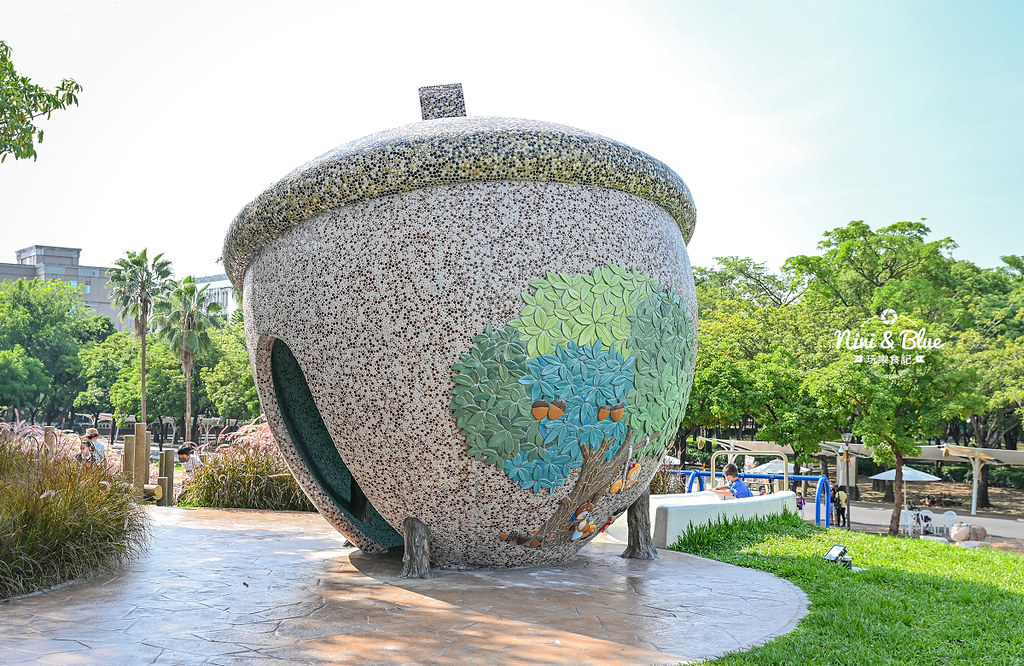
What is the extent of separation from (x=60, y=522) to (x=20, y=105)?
604 centimetres

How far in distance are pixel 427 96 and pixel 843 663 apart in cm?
541

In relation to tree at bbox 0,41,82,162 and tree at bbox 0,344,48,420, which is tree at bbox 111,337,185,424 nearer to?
tree at bbox 0,344,48,420

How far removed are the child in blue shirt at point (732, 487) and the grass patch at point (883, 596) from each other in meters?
1.95

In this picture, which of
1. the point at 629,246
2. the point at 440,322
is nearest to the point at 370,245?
the point at 440,322

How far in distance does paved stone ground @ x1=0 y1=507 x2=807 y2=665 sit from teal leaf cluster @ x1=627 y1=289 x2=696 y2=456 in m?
1.20

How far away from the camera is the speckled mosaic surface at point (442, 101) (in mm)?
7207

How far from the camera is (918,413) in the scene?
69.2ft

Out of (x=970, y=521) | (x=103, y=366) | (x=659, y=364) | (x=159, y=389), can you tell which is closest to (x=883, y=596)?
(x=659, y=364)

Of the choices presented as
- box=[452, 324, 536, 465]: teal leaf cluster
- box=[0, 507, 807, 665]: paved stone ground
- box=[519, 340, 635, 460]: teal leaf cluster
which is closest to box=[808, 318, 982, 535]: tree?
box=[0, 507, 807, 665]: paved stone ground

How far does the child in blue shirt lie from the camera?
502 inches

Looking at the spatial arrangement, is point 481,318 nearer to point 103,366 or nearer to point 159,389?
point 159,389

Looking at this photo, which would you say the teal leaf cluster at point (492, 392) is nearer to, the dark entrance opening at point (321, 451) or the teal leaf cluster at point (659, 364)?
the teal leaf cluster at point (659, 364)

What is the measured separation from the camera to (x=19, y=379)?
50.3m

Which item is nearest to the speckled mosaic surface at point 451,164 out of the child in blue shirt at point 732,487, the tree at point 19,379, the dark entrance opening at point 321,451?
the dark entrance opening at point 321,451
